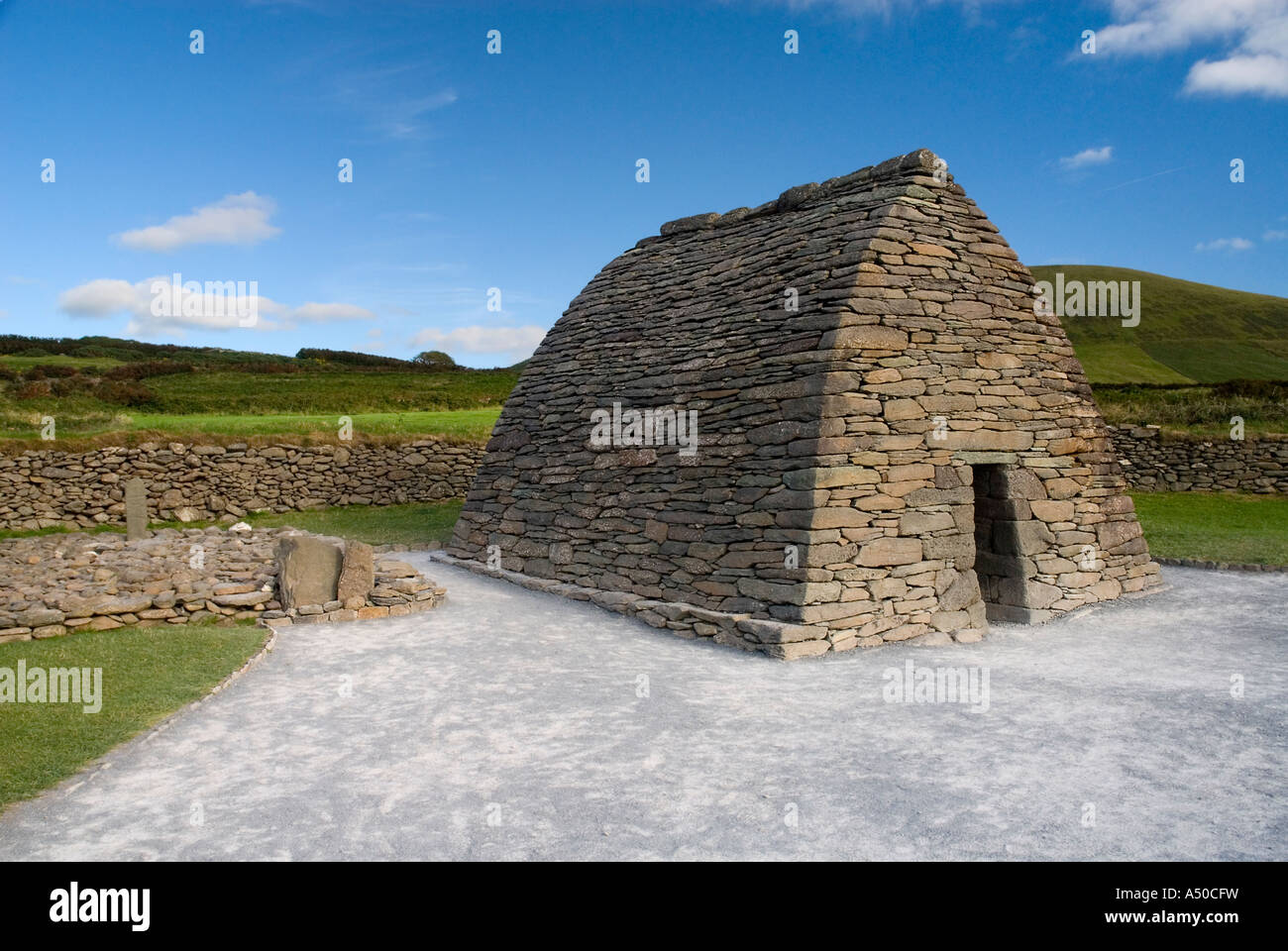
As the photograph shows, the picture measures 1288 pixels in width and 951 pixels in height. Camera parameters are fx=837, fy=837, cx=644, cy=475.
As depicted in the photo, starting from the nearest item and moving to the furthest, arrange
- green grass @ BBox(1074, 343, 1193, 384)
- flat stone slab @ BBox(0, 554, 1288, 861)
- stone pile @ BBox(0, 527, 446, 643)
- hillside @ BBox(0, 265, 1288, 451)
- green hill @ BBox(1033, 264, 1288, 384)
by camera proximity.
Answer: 1. flat stone slab @ BBox(0, 554, 1288, 861)
2. stone pile @ BBox(0, 527, 446, 643)
3. hillside @ BBox(0, 265, 1288, 451)
4. green grass @ BBox(1074, 343, 1193, 384)
5. green hill @ BBox(1033, 264, 1288, 384)

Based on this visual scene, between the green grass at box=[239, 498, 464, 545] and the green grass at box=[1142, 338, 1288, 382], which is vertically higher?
the green grass at box=[1142, 338, 1288, 382]

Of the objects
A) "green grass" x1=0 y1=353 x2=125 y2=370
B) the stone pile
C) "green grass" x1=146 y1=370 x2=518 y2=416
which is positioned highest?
"green grass" x1=0 y1=353 x2=125 y2=370

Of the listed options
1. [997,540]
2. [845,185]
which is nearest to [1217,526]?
[997,540]

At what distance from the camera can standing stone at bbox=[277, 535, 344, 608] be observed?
35.8ft

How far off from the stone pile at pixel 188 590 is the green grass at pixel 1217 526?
13180 millimetres

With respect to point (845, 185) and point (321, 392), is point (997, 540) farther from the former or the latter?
point (321, 392)

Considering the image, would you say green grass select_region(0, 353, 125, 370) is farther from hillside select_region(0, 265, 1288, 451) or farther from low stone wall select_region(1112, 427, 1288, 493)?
low stone wall select_region(1112, 427, 1288, 493)

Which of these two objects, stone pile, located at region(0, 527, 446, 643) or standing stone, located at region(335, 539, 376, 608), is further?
standing stone, located at region(335, 539, 376, 608)

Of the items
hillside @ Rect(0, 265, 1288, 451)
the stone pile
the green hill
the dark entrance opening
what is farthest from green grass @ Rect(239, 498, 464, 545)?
the green hill

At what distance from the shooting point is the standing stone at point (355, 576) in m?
11.1

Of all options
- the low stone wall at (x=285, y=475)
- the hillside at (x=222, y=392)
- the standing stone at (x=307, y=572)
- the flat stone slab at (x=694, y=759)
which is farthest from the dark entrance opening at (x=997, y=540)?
the hillside at (x=222, y=392)

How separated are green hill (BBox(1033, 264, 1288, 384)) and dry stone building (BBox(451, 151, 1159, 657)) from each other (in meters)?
35.9

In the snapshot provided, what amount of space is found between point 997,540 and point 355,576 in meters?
8.46
